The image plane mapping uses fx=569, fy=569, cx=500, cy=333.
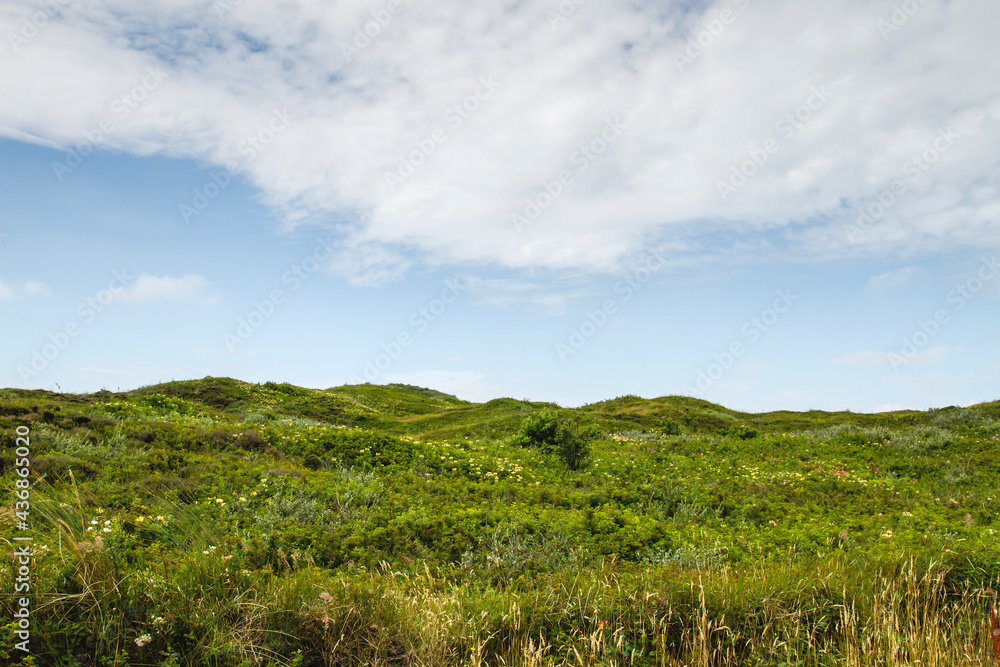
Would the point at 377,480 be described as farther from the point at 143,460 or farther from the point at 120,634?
the point at 120,634

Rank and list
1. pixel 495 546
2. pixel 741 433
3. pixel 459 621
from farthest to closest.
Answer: pixel 741 433 → pixel 495 546 → pixel 459 621

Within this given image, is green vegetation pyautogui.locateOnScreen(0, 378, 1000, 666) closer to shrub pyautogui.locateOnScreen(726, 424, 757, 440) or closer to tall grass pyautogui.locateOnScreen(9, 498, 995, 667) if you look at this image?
tall grass pyautogui.locateOnScreen(9, 498, 995, 667)

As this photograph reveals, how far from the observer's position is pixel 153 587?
4449 mm

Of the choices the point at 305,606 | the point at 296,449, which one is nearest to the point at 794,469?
the point at 296,449

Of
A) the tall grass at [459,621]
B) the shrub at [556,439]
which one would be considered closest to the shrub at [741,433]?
the shrub at [556,439]

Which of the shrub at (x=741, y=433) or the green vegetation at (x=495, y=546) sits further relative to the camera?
the shrub at (x=741, y=433)

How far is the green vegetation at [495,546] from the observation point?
4.38 metres

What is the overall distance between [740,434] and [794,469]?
29.1 feet

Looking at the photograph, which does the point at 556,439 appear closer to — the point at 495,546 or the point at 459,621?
the point at 495,546

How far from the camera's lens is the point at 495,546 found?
26.0ft

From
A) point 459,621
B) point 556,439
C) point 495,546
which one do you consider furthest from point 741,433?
point 459,621

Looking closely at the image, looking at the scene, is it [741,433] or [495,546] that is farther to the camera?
[741,433]

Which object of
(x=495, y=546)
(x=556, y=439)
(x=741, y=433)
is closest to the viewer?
(x=495, y=546)

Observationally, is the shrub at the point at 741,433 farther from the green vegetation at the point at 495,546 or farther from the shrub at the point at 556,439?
the shrub at the point at 556,439
